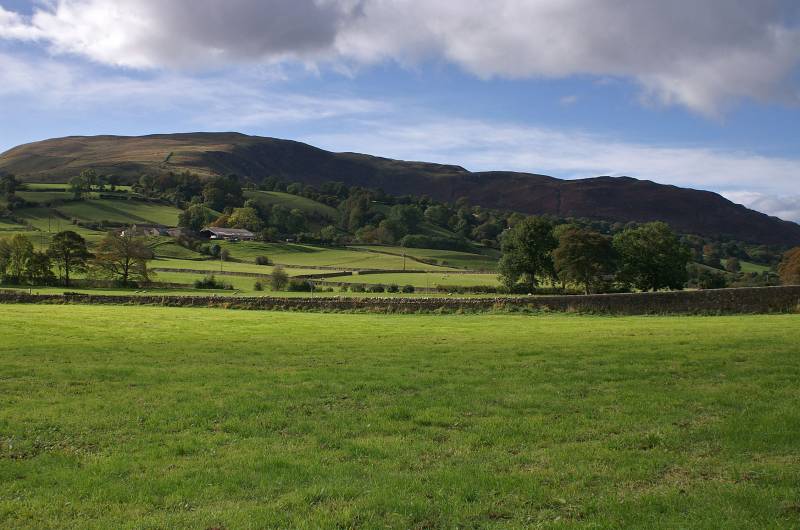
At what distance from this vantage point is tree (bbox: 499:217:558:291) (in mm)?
86000

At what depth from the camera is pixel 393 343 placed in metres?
22.1

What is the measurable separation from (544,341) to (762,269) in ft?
508

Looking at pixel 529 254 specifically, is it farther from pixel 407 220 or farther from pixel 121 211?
pixel 121 211

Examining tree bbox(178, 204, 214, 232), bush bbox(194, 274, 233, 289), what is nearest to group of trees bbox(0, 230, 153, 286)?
bush bbox(194, 274, 233, 289)

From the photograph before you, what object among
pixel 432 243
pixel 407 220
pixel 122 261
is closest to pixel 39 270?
pixel 122 261

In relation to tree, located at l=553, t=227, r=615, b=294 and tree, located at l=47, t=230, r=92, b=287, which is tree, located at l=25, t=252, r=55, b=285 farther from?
tree, located at l=553, t=227, r=615, b=294

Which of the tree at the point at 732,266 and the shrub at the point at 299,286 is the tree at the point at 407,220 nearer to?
the tree at the point at 732,266

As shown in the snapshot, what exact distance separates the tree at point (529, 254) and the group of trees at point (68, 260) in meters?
48.7

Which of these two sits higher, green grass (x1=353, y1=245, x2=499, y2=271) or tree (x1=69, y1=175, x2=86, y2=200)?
tree (x1=69, y1=175, x2=86, y2=200)

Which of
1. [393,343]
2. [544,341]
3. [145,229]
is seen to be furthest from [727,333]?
[145,229]

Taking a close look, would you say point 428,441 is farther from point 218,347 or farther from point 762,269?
point 762,269

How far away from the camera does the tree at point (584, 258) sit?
81188 mm

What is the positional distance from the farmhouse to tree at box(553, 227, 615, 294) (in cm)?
9191

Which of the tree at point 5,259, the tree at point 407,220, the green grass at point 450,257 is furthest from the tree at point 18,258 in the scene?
the tree at point 407,220
